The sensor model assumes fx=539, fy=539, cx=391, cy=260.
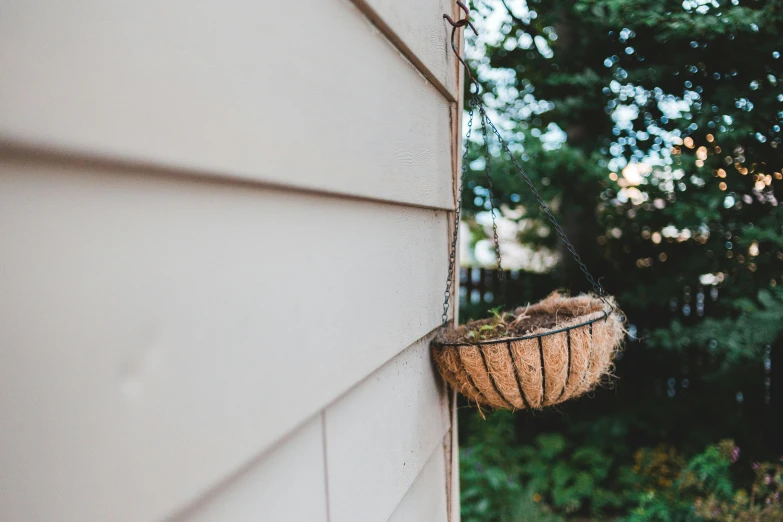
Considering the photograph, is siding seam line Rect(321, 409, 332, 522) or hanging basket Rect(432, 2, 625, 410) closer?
siding seam line Rect(321, 409, 332, 522)

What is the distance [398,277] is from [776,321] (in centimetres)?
227

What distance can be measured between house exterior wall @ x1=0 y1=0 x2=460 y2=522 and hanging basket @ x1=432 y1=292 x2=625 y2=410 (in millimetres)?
287

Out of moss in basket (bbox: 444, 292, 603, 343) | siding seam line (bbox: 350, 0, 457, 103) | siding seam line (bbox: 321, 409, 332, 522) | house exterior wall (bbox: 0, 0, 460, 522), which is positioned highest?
siding seam line (bbox: 350, 0, 457, 103)

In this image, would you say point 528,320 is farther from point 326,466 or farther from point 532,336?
point 326,466

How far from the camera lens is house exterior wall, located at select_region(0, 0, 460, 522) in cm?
34

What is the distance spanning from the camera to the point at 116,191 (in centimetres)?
39

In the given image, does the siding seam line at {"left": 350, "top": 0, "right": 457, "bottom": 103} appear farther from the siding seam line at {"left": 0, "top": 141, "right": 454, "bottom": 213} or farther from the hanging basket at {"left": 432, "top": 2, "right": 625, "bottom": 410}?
the siding seam line at {"left": 0, "top": 141, "right": 454, "bottom": 213}

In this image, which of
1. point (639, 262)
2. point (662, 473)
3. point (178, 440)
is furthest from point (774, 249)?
point (178, 440)

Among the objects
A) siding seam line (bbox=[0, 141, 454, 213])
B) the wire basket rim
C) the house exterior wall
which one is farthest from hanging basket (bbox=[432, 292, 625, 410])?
siding seam line (bbox=[0, 141, 454, 213])

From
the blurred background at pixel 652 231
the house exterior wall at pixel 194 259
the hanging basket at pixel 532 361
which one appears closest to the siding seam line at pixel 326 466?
the house exterior wall at pixel 194 259

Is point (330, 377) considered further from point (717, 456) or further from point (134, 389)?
point (717, 456)

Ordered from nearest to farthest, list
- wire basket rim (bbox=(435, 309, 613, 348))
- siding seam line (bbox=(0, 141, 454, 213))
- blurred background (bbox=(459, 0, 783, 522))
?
siding seam line (bbox=(0, 141, 454, 213)), wire basket rim (bbox=(435, 309, 613, 348)), blurred background (bbox=(459, 0, 783, 522))

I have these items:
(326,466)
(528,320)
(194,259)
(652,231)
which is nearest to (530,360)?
(528,320)

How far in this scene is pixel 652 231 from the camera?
3393 millimetres
